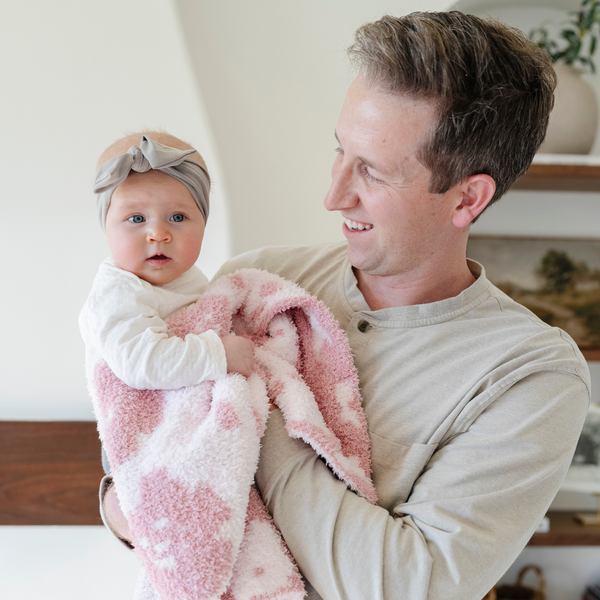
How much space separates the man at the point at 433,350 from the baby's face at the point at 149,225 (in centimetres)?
30

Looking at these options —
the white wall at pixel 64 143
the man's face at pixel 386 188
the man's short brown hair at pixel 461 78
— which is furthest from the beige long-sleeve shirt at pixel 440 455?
the white wall at pixel 64 143

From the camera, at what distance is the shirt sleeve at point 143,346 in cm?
89

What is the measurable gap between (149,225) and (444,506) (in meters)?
0.67

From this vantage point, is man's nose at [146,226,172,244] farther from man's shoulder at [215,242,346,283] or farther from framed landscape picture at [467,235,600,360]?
framed landscape picture at [467,235,600,360]

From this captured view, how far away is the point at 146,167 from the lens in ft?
3.17

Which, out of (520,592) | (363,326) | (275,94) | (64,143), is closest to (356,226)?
(363,326)

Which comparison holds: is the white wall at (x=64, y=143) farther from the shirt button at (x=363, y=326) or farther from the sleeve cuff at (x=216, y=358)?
the sleeve cuff at (x=216, y=358)

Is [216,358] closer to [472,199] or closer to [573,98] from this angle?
[472,199]

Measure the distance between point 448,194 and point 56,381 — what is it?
56.4 inches

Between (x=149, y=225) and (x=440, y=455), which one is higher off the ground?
(x=149, y=225)

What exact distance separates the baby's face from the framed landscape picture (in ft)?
5.08

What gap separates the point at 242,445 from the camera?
0.87 metres

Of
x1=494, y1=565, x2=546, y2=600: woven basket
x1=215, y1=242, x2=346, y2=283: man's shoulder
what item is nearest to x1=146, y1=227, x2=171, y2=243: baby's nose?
x1=215, y1=242, x2=346, y2=283: man's shoulder

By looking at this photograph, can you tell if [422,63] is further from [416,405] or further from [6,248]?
[6,248]
